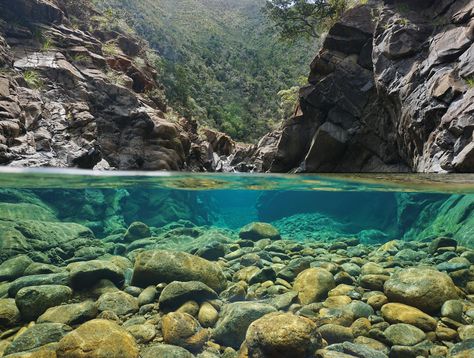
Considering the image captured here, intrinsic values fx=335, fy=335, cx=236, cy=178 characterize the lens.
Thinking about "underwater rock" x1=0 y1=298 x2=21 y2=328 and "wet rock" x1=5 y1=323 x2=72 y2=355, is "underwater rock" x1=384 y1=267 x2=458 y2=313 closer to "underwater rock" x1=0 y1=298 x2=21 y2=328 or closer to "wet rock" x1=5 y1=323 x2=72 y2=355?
"wet rock" x1=5 y1=323 x2=72 y2=355

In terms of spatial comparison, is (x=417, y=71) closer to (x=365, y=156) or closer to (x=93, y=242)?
(x=365, y=156)

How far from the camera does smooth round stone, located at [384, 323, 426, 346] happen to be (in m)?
5.39

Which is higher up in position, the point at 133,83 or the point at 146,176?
the point at 133,83

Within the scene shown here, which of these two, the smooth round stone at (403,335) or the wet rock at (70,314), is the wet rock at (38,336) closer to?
the wet rock at (70,314)

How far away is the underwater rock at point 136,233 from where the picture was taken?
40.7 ft

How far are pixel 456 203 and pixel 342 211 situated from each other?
7635mm

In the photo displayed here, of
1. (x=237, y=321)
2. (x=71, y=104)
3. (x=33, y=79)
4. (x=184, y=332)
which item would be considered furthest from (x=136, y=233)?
(x=33, y=79)

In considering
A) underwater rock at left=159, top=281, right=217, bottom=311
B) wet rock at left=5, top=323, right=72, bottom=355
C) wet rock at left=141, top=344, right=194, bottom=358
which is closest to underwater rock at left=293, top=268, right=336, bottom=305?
underwater rock at left=159, top=281, right=217, bottom=311

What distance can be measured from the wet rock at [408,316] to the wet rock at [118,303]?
4.83 metres

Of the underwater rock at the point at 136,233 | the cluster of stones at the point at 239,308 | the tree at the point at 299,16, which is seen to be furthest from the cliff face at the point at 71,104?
the tree at the point at 299,16

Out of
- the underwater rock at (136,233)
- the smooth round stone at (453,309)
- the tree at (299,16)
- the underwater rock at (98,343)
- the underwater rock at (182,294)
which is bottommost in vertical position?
the underwater rock at (136,233)

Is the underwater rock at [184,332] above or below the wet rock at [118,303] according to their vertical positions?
above

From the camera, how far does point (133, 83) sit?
95.1 ft

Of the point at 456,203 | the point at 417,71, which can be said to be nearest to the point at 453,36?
the point at 417,71
